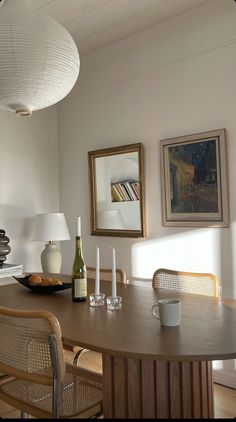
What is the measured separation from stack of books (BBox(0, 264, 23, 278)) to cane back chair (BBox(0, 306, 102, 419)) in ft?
5.88

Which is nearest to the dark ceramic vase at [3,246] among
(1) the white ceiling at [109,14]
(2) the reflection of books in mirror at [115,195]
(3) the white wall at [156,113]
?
(3) the white wall at [156,113]

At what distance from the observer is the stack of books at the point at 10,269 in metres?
3.51

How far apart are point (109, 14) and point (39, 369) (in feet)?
8.66

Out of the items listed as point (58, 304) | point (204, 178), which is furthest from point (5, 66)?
point (204, 178)

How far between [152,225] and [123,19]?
1.66 metres

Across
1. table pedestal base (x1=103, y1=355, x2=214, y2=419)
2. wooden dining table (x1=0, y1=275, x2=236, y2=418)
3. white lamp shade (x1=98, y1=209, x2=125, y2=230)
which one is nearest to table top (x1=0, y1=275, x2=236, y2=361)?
wooden dining table (x1=0, y1=275, x2=236, y2=418)

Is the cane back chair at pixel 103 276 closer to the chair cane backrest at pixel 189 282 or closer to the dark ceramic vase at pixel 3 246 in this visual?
the chair cane backrest at pixel 189 282

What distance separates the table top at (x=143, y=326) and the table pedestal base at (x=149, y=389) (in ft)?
0.42

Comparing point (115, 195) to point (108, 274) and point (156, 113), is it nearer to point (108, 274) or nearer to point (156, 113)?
point (156, 113)

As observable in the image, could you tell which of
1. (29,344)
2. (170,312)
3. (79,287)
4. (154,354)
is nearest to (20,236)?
(79,287)

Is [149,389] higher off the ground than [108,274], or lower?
lower

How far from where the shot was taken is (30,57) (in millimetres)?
1688

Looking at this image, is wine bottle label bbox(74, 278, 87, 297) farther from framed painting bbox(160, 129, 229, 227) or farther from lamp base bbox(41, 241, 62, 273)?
lamp base bbox(41, 241, 62, 273)

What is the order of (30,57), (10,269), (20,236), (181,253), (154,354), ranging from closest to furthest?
(154,354), (30,57), (181,253), (10,269), (20,236)
